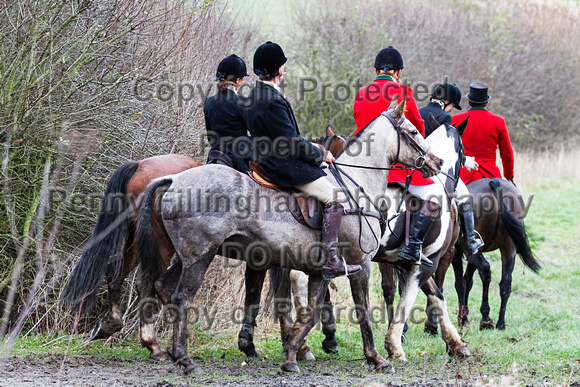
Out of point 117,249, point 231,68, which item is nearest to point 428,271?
point 231,68

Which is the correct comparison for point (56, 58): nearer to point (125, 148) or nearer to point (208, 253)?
point (125, 148)

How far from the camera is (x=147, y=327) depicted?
231 inches

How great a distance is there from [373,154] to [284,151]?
984 mm

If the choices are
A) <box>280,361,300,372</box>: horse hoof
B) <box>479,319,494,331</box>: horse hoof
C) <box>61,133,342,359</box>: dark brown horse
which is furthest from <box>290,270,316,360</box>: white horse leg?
<box>479,319,494,331</box>: horse hoof

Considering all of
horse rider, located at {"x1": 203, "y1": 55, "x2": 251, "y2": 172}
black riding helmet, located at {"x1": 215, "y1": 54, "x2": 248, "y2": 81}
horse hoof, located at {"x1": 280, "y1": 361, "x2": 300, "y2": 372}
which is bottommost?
horse hoof, located at {"x1": 280, "y1": 361, "x2": 300, "y2": 372}

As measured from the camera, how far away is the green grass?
564 cm

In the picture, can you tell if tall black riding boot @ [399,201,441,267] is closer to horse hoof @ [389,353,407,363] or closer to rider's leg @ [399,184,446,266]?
rider's leg @ [399,184,446,266]

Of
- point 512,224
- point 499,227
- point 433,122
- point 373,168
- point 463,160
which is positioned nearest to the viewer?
point 373,168

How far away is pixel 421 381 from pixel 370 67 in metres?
15.2

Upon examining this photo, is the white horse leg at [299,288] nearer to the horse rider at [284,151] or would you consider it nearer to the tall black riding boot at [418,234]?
the tall black riding boot at [418,234]

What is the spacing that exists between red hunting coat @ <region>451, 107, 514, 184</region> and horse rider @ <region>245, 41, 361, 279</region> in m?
3.93

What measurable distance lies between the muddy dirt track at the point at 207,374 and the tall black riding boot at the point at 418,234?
0.98 metres

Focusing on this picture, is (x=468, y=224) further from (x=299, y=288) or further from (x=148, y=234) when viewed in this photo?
(x=148, y=234)

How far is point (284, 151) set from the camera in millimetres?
5203
